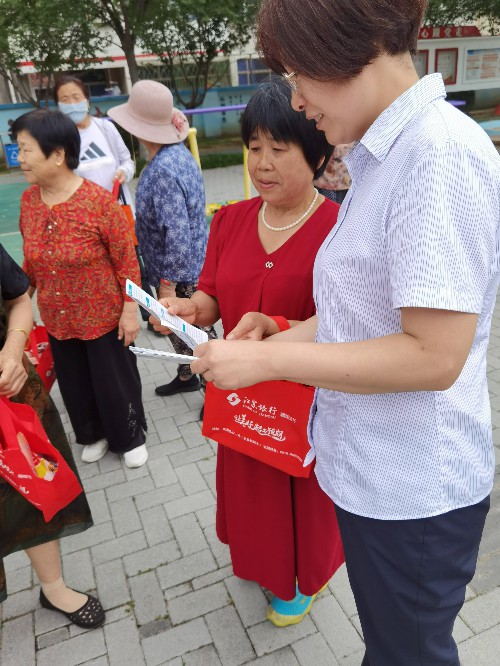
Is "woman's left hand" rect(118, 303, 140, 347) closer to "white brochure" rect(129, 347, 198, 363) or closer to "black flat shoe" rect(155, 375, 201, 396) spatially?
"black flat shoe" rect(155, 375, 201, 396)

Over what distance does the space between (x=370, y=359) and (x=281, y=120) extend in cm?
94

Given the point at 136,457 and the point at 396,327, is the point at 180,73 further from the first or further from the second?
the point at 396,327

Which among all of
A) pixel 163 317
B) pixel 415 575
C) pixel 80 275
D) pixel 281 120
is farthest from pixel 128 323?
pixel 415 575

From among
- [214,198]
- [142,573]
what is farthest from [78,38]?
[142,573]

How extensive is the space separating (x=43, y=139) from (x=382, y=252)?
2038mm

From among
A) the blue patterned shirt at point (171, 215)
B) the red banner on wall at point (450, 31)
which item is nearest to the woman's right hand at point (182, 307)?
the blue patterned shirt at point (171, 215)

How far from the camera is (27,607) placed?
88.9 inches

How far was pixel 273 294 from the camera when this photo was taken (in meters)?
1.67

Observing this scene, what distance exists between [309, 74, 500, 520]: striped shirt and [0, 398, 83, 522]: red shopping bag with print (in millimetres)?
935

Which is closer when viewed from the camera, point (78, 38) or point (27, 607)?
point (27, 607)

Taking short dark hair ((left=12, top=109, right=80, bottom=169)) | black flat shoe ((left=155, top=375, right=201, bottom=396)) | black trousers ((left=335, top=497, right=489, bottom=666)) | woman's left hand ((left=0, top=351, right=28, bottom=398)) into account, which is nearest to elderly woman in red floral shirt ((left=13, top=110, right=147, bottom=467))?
short dark hair ((left=12, top=109, right=80, bottom=169))

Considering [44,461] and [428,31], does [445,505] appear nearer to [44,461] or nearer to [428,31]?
[44,461]

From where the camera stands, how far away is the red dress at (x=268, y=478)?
1666mm

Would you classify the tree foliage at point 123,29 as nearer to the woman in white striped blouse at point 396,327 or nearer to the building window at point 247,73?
the building window at point 247,73
